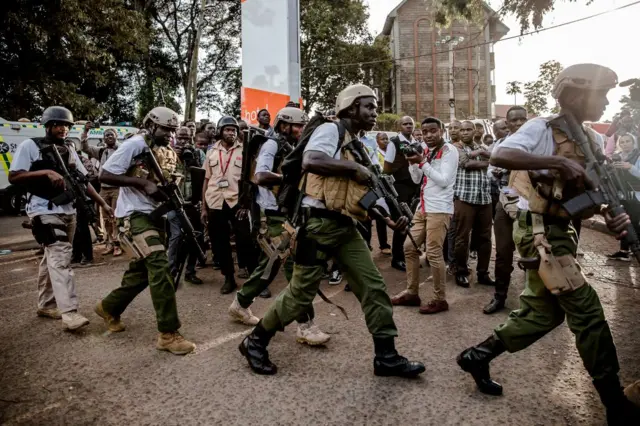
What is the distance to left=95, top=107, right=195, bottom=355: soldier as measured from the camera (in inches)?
137

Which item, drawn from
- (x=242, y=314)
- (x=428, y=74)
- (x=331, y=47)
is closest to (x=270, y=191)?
(x=242, y=314)

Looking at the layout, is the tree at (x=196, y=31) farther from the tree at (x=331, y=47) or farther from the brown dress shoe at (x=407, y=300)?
the brown dress shoe at (x=407, y=300)

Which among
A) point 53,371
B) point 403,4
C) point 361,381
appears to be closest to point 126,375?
→ point 53,371

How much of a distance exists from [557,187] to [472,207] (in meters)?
2.74

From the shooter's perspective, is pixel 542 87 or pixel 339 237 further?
pixel 542 87

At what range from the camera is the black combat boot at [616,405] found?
7.57 feet

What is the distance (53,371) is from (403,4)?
116ft

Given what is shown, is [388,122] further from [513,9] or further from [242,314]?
[242,314]

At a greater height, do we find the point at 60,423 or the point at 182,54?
the point at 182,54

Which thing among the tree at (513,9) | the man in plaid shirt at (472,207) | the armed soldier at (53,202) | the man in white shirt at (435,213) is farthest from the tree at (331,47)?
the armed soldier at (53,202)

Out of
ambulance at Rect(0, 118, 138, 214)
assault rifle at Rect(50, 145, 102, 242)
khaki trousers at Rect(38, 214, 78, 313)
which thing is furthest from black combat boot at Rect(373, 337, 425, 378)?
ambulance at Rect(0, 118, 138, 214)

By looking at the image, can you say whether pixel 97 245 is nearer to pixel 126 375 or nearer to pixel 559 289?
pixel 126 375

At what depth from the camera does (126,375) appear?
312 cm

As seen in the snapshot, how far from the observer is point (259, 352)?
3119mm
